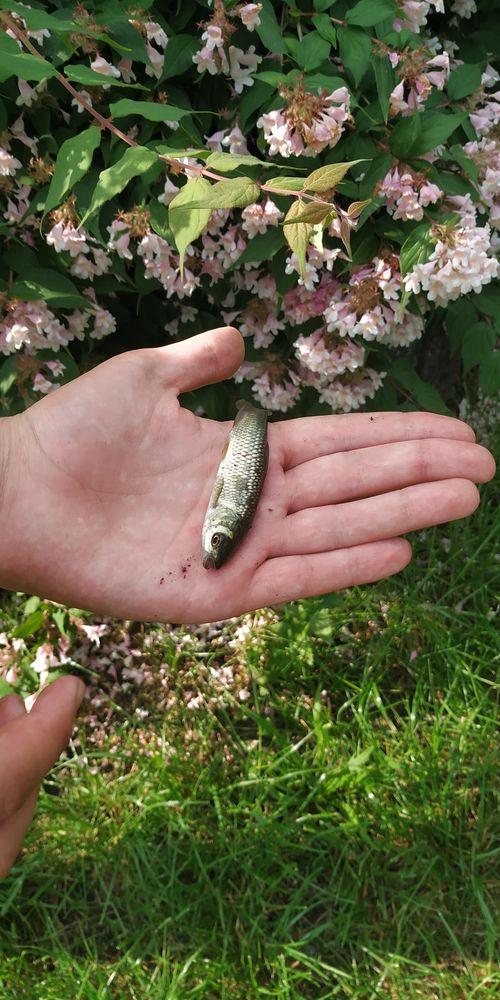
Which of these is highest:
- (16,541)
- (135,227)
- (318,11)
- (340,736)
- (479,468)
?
(318,11)

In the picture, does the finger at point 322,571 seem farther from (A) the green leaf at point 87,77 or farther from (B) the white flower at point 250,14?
(B) the white flower at point 250,14

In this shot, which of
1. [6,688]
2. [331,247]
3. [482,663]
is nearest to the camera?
[331,247]

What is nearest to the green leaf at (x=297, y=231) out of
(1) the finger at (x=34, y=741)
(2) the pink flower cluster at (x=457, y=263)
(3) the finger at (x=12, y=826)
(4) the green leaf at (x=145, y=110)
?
(4) the green leaf at (x=145, y=110)

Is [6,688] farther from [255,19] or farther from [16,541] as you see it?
[255,19]

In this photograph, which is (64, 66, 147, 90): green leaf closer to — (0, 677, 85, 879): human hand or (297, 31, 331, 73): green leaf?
(297, 31, 331, 73): green leaf

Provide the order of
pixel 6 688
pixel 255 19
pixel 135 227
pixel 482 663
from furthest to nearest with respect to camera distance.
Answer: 1. pixel 482 663
2. pixel 6 688
3. pixel 135 227
4. pixel 255 19

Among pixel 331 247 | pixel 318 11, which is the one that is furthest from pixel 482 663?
pixel 318 11

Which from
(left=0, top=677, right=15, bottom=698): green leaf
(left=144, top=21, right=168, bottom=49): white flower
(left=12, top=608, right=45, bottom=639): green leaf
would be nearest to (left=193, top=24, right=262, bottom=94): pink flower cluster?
(left=144, top=21, right=168, bottom=49): white flower
